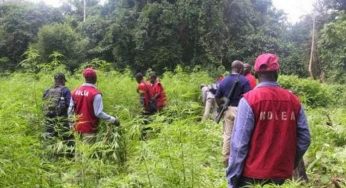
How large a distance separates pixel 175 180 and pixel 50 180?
3.66 feet

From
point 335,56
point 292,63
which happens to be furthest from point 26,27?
point 335,56

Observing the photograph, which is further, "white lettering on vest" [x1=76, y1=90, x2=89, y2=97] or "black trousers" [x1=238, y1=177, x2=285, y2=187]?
"white lettering on vest" [x1=76, y1=90, x2=89, y2=97]

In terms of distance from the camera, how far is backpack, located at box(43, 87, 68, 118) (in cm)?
654

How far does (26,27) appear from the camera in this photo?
28.5 metres

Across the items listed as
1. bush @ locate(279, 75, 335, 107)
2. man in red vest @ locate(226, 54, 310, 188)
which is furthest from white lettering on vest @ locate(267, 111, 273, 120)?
bush @ locate(279, 75, 335, 107)

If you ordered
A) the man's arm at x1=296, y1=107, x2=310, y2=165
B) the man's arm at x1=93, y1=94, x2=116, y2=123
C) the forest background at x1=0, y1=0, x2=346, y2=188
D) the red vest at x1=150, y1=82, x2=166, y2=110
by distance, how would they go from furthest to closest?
the red vest at x1=150, y1=82, x2=166, y2=110 → the man's arm at x1=93, y1=94, x2=116, y2=123 → the forest background at x1=0, y1=0, x2=346, y2=188 → the man's arm at x1=296, y1=107, x2=310, y2=165

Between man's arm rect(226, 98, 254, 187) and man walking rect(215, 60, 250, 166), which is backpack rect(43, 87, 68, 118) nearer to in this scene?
man walking rect(215, 60, 250, 166)

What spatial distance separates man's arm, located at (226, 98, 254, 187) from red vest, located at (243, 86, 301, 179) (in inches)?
1.6

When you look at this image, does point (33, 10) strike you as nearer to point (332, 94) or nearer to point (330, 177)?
point (332, 94)

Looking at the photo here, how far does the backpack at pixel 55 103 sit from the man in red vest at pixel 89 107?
0.40m

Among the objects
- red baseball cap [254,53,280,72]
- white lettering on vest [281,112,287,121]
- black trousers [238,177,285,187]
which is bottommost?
black trousers [238,177,285,187]

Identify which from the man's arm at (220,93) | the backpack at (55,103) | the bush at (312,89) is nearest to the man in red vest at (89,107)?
the backpack at (55,103)

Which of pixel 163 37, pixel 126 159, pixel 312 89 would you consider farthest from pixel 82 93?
pixel 163 37

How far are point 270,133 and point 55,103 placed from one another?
13.4 feet
